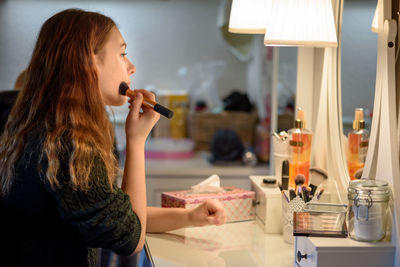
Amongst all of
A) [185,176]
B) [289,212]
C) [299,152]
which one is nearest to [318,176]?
[299,152]

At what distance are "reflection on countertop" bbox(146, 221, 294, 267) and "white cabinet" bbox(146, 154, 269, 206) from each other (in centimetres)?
131

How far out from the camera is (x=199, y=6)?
131 inches

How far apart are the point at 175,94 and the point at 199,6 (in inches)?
23.1

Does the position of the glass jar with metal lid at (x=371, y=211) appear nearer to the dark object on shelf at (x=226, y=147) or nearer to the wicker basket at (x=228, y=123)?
the dark object on shelf at (x=226, y=147)

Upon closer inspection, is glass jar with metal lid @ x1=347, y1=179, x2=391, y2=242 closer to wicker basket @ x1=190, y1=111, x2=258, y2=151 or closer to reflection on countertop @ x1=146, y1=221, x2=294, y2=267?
reflection on countertop @ x1=146, y1=221, x2=294, y2=267

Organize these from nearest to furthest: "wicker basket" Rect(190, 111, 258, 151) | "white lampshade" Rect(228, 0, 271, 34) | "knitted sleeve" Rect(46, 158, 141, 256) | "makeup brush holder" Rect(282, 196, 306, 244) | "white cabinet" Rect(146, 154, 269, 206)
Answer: "knitted sleeve" Rect(46, 158, 141, 256)
"makeup brush holder" Rect(282, 196, 306, 244)
"white lampshade" Rect(228, 0, 271, 34)
"white cabinet" Rect(146, 154, 269, 206)
"wicker basket" Rect(190, 111, 258, 151)

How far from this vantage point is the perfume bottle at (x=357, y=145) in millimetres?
1301

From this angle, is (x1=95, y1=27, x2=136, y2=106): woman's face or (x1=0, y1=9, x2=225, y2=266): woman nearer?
(x1=0, y1=9, x2=225, y2=266): woman

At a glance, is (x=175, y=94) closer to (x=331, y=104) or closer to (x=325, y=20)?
(x=331, y=104)

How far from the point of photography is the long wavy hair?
1007 millimetres

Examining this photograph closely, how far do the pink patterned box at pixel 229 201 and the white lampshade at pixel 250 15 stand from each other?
1.47 ft

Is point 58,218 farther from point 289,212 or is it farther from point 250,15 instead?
point 250,15

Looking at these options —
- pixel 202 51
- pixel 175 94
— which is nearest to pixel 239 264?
pixel 175 94

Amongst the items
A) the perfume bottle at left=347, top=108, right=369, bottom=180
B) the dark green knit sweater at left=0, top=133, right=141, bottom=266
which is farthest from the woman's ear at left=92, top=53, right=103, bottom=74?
the perfume bottle at left=347, top=108, right=369, bottom=180
